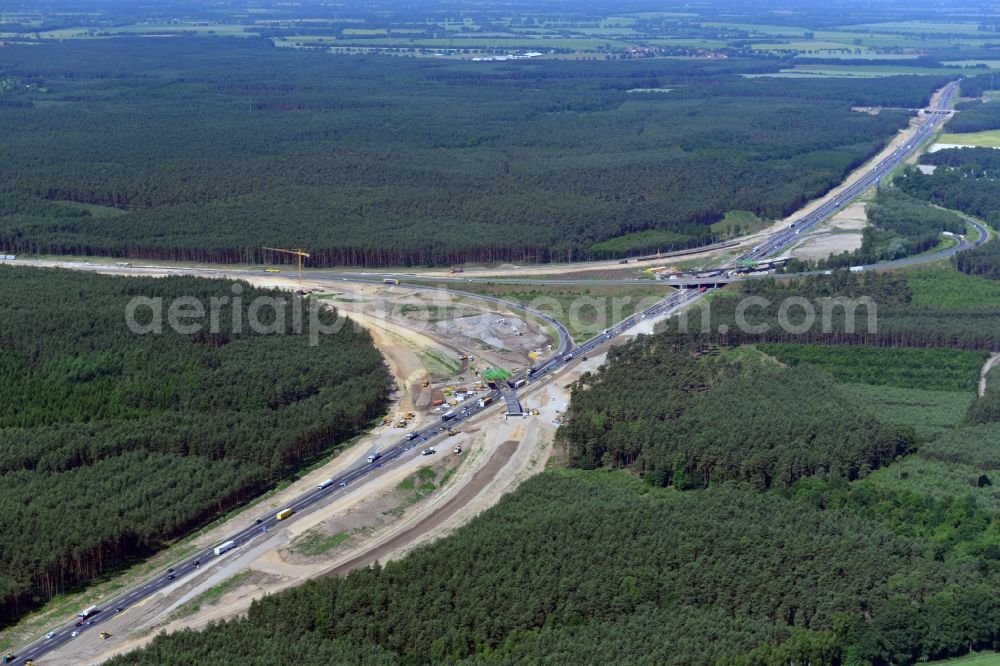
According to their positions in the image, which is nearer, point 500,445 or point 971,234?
point 500,445

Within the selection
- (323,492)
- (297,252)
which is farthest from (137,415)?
(297,252)

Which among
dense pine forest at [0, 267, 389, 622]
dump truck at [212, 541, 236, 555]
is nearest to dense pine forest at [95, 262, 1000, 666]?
dump truck at [212, 541, 236, 555]

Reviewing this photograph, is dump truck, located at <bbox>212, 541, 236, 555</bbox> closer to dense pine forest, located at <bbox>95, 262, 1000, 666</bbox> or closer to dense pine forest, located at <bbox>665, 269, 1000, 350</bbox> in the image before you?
dense pine forest, located at <bbox>95, 262, 1000, 666</bbox>

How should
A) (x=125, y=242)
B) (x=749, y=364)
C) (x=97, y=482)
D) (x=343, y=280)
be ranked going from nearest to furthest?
(x=97, y=482), (x=749, y=364), (x=343, y=280), (x=125, y=242)

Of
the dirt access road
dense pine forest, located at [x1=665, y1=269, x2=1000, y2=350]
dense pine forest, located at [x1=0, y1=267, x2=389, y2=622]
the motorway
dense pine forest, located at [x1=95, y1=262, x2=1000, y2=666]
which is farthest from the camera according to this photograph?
dense pine forest, located at [x1=665, y1=269, x2=1000, y2=350]

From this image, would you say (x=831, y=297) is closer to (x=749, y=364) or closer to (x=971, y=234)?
(x=749, y=364)

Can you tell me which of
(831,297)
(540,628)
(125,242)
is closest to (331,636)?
(540,628)

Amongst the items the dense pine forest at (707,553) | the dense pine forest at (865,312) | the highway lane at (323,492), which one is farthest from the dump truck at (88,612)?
the dense pine forest at (865,312)

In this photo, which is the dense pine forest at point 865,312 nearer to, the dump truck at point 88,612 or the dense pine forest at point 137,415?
the dense pine forest at point 137,415
